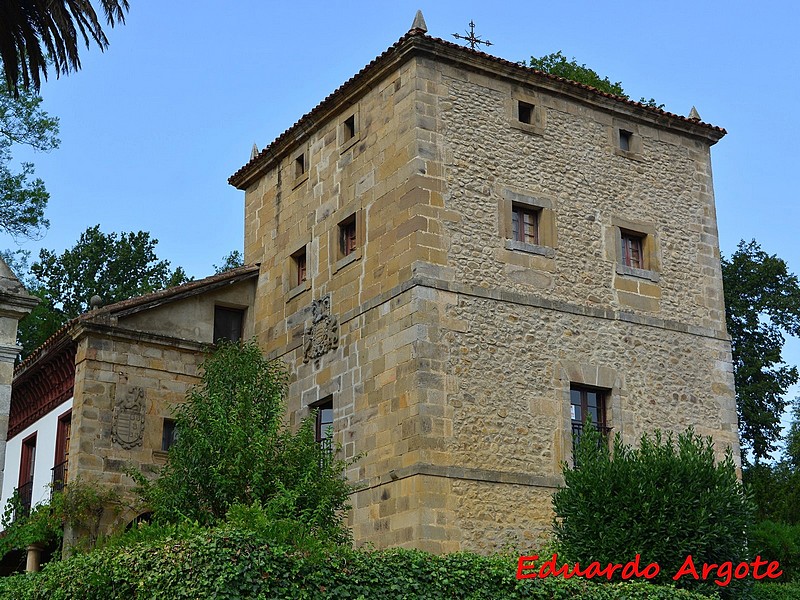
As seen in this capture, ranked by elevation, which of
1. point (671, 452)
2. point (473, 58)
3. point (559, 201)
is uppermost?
point (473, 58)

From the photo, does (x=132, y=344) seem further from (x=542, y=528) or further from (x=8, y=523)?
(x=542, y=528)

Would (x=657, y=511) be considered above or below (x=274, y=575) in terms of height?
above

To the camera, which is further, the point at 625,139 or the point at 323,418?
the point at 625,139

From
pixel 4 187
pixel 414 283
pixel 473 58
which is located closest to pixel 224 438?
pixel 414 283

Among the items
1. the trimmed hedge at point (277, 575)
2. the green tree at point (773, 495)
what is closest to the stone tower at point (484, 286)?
the trimmed hedge at point (277, 575)

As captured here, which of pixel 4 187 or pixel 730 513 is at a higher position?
pixel 4 187

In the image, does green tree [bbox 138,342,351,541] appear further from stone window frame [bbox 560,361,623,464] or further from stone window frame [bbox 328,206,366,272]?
stone window frame [bbox 560,361,623,464]

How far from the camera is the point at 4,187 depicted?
32469 millimetres

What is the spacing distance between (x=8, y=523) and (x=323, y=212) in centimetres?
921

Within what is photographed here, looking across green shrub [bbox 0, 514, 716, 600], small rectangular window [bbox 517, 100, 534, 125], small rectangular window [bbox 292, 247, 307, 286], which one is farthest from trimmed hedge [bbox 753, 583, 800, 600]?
small rectangular window [bbox 292, 247, 307, 286]

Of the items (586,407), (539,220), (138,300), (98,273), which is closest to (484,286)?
(539,220)

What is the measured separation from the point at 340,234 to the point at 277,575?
988 centimetres

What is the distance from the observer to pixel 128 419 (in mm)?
22812

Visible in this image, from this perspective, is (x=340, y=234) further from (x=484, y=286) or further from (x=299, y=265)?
(x=484, y=286)
